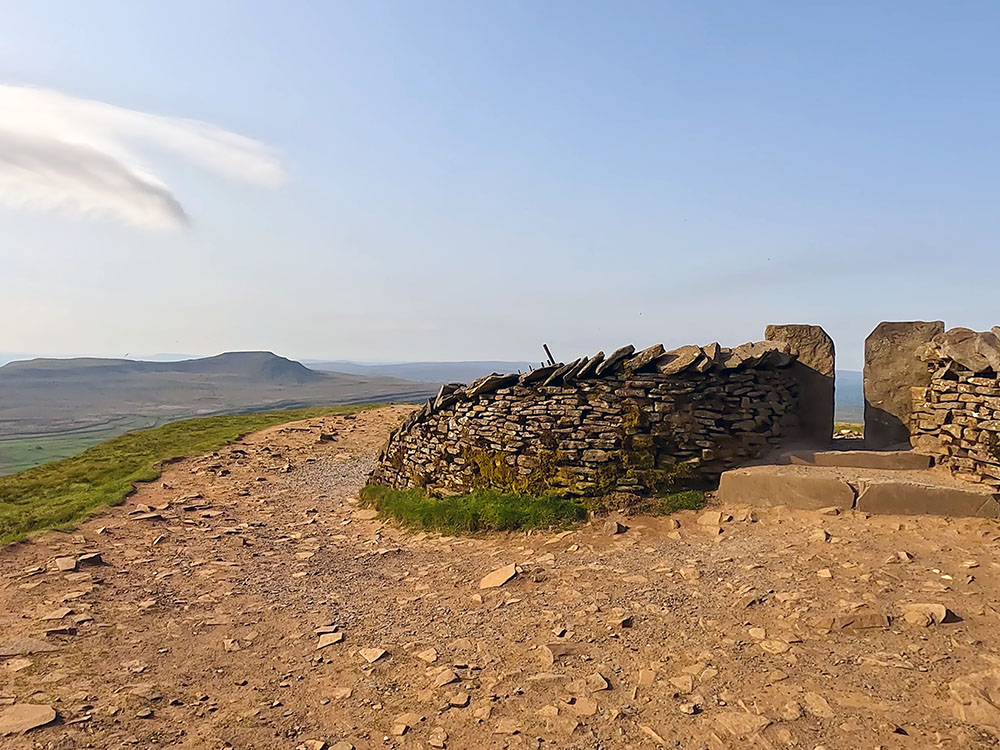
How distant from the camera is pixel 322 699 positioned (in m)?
5.03

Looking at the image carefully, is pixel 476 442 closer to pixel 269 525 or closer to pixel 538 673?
pixel 269 525

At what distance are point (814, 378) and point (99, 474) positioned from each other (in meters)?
17.9

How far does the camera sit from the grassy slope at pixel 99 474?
37.8ft

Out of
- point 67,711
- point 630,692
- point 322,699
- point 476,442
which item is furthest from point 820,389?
point 67,711

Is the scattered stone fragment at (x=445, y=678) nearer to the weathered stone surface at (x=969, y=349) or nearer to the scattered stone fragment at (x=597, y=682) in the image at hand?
the scattered stone fragment at (x=597, y=682)

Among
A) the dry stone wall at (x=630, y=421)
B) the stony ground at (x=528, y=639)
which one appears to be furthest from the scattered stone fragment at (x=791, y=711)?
the dry stone wall at (x=630, y=421)

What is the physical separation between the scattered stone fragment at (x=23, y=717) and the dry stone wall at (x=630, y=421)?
22.4ft

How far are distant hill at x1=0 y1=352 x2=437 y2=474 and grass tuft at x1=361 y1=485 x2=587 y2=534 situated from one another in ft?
166

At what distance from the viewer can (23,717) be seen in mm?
4641

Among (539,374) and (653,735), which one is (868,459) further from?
(653,735)

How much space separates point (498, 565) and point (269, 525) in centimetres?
561

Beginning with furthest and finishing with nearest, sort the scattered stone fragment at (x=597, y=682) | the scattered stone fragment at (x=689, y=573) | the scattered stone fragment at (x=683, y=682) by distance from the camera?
the scattered stone fragment at (x=689, y=573)
the scattered stone fragment at (x=597, y=682)
the scattered stone fragment at (x=683, y=682)

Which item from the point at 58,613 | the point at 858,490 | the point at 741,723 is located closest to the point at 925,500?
the point at 858,490

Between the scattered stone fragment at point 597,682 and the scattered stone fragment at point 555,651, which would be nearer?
the scattered stone fragment at point 597,682
